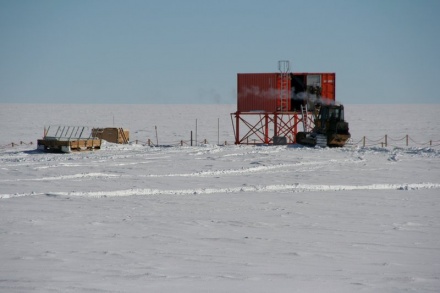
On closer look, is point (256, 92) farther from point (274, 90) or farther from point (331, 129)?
point (331, 129)

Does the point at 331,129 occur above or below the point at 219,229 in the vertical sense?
above

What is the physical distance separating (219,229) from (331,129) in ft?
89.8

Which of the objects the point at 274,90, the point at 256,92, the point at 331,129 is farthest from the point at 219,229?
the point at 256,92

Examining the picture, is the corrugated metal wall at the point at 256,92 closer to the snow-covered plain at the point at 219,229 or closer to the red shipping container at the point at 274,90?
the red shipping container at the point at 274,90

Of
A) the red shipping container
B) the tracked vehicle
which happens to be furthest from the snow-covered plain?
the red shipping container

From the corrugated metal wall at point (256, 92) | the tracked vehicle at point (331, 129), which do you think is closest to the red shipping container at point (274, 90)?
the corrugated metal wall at point (256, 92)

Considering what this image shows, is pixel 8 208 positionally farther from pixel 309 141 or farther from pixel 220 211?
pixel 309 141

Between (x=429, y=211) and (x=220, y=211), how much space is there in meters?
4.82

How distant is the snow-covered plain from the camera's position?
30.1 feet

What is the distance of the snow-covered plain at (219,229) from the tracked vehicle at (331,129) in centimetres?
1193

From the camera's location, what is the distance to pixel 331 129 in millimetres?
39812

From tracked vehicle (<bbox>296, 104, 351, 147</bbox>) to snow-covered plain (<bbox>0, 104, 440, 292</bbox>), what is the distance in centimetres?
1193

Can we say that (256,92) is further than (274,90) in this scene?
Yes

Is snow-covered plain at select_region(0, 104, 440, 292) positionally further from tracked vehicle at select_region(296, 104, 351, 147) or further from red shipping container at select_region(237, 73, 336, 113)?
red shipping container at select_region(237, 73, 336, 113)
